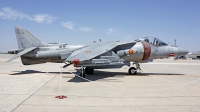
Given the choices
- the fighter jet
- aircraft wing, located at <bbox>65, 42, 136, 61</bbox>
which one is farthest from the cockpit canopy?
aircraft wing, located at <bbox>65, 42, 136, 61</bbox>

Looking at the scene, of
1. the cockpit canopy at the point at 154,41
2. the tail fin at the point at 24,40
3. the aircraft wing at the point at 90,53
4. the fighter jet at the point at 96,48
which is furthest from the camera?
the tail fin at the point at 24,40

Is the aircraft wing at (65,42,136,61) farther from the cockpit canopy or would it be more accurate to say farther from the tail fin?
the tail fin

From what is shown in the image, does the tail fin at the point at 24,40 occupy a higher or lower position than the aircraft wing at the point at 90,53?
higher

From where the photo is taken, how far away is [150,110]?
4.91 metres

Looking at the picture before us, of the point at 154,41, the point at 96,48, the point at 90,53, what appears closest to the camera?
the point at 90,53

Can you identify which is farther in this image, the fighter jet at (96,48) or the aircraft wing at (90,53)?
the fighter jet at (96,48)

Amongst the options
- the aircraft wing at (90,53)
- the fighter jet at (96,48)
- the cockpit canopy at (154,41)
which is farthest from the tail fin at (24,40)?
the cockpit canopy at (154,41)

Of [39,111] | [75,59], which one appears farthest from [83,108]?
[75,59]

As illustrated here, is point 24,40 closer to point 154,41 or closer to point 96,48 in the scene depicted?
point 96,48

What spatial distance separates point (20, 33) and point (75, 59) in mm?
7118

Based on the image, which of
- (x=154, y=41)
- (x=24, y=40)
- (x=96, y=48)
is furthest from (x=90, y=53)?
(x=24, y=40)

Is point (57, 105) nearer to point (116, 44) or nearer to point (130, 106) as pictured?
point (130, 106)

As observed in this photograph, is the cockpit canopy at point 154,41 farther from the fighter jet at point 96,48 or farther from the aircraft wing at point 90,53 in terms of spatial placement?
the aircraft wing at point 90,53

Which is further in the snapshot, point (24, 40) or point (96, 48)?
point (24, 40)
